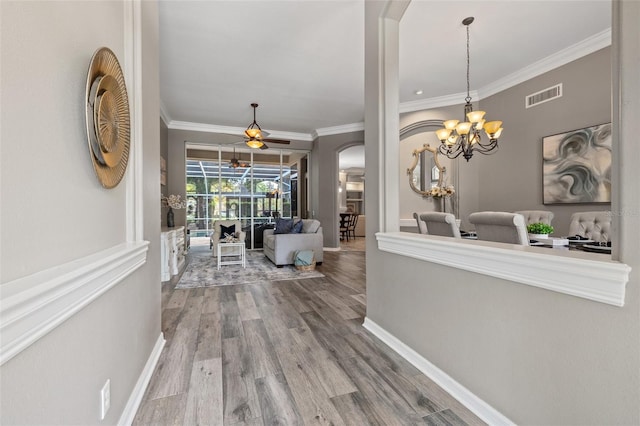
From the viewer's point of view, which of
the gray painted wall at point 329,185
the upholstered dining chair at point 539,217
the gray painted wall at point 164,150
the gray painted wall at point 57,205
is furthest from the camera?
the gray painted wall at point 329,185

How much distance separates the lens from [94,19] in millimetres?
1111

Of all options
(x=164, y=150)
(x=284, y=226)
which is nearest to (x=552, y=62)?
(x=284, y=226)

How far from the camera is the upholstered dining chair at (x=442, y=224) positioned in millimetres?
2199

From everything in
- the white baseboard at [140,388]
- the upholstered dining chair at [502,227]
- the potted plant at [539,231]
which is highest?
the upholstered dining chair at [502,227]

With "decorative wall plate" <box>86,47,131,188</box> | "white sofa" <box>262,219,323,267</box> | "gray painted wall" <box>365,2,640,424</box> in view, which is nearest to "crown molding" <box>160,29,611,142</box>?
"white sofa" <box>262,219,323,267</box>

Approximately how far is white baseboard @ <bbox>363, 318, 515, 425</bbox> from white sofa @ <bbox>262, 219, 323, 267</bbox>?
9.26 ft

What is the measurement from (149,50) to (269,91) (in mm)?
3027

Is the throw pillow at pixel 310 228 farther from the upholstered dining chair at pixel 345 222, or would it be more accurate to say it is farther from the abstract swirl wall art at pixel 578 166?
the upholstered dining chair at pixel 345 222

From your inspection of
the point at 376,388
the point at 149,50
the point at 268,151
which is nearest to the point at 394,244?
the point at 376,388

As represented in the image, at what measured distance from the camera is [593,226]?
2.72 meters

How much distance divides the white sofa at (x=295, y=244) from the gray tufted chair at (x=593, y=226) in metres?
3.53

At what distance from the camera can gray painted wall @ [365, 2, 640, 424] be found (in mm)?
890

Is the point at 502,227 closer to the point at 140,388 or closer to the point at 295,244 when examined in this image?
the point at 140,388

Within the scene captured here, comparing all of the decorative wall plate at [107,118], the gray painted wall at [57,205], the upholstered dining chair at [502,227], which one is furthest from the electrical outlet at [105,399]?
the upholstered dining chair at [502,227]
